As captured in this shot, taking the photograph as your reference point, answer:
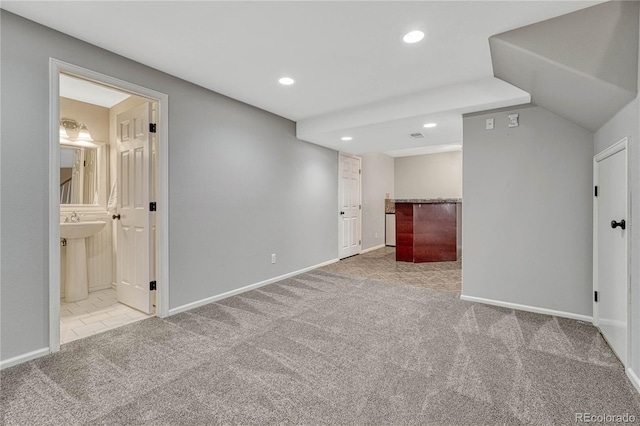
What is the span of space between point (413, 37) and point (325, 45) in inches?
27.1

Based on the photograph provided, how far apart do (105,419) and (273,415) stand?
879 millimetres

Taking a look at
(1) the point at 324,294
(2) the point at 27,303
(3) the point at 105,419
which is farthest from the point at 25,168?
(1) the point at 324,294

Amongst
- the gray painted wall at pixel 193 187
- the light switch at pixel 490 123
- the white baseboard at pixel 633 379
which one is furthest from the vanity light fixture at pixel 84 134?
the white baseboard at pixel 633 379

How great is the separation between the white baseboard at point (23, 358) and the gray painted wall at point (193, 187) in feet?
0.11

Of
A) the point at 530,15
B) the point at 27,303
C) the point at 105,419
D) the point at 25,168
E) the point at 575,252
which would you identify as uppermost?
the point at 530,15

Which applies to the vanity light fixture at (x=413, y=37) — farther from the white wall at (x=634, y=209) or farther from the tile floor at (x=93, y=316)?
the tile floor at (x=93, y=316)

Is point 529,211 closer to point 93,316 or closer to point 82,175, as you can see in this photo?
point 93,316

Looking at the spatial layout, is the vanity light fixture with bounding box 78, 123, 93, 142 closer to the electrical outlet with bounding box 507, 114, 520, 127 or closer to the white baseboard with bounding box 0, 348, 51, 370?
the white baseboard with bounding box 0, 348, 51, 370

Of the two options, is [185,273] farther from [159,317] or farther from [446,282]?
[446,282]

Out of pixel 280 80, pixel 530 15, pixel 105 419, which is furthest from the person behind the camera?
pixel 280 80

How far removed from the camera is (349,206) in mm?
6051

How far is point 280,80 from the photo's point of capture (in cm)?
299

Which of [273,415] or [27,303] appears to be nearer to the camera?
[273,415]

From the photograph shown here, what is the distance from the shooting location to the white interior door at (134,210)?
9.64 feet
